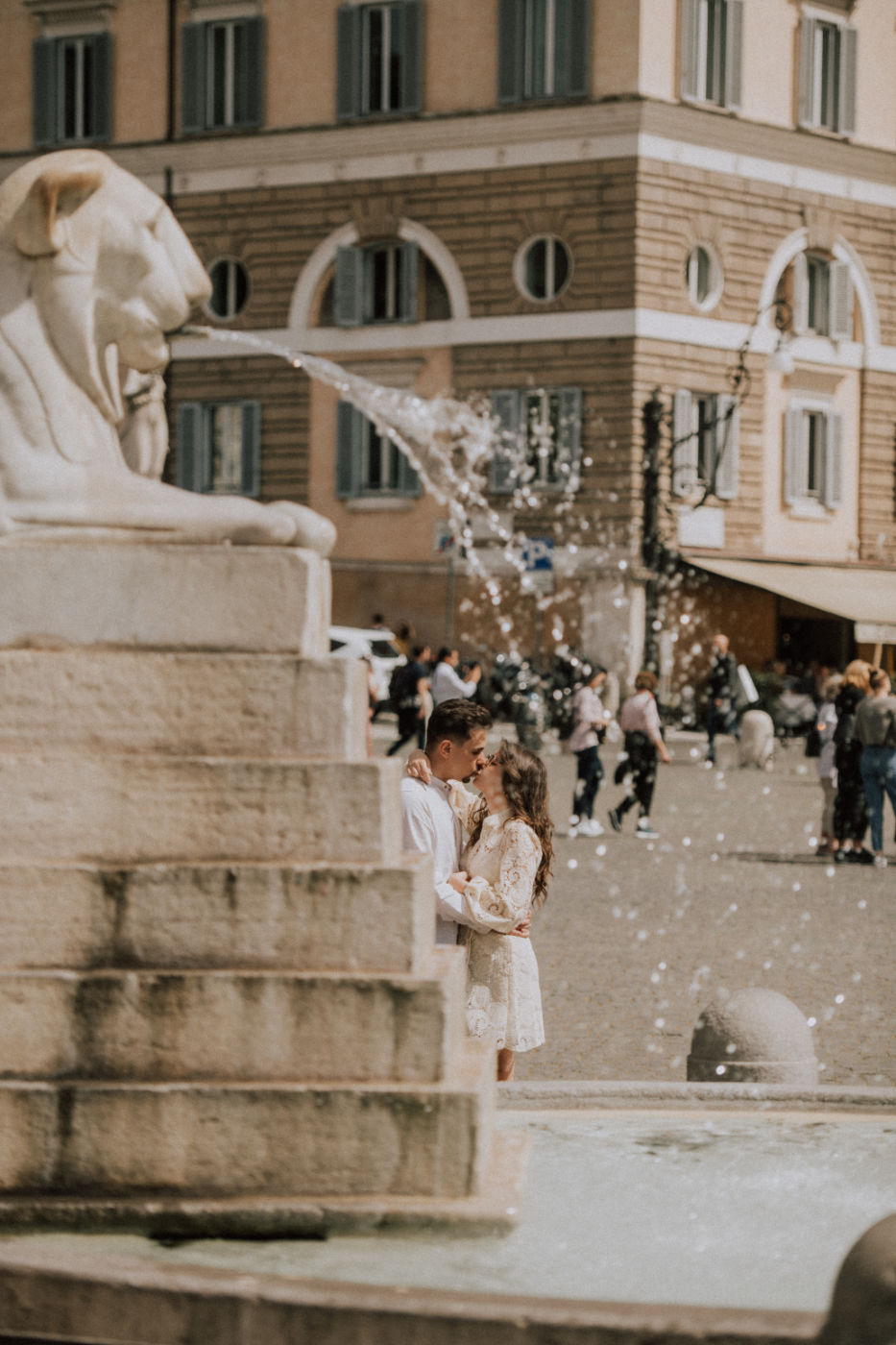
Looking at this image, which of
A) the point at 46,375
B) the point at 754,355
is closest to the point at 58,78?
the point at 754,355

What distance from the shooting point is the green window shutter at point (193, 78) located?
35.1 metres

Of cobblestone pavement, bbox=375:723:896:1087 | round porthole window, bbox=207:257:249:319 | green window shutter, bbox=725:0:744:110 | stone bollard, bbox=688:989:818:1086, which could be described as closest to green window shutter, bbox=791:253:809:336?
green window shutter, bbox=725:0:744:110

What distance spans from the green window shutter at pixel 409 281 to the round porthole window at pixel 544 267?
170cm

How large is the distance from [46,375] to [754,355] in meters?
29.3

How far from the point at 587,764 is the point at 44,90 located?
2275 centimetres

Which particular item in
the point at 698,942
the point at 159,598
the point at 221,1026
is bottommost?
the point at 698,942

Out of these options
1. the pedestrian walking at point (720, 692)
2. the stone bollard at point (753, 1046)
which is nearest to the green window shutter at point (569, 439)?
the pedestrian walking at point (720, 692)

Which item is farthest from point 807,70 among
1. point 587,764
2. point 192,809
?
point 192,809

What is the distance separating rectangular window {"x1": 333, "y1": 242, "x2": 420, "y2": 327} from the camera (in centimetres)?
3381

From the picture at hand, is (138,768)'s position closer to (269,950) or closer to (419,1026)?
(269,950)

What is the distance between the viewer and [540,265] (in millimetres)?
33000

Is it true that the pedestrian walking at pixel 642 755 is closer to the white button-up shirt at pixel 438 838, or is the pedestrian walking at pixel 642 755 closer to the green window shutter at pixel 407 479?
the white button-up shirt at pixel 438 838

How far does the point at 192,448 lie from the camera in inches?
1395

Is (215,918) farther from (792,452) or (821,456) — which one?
(821,456)
